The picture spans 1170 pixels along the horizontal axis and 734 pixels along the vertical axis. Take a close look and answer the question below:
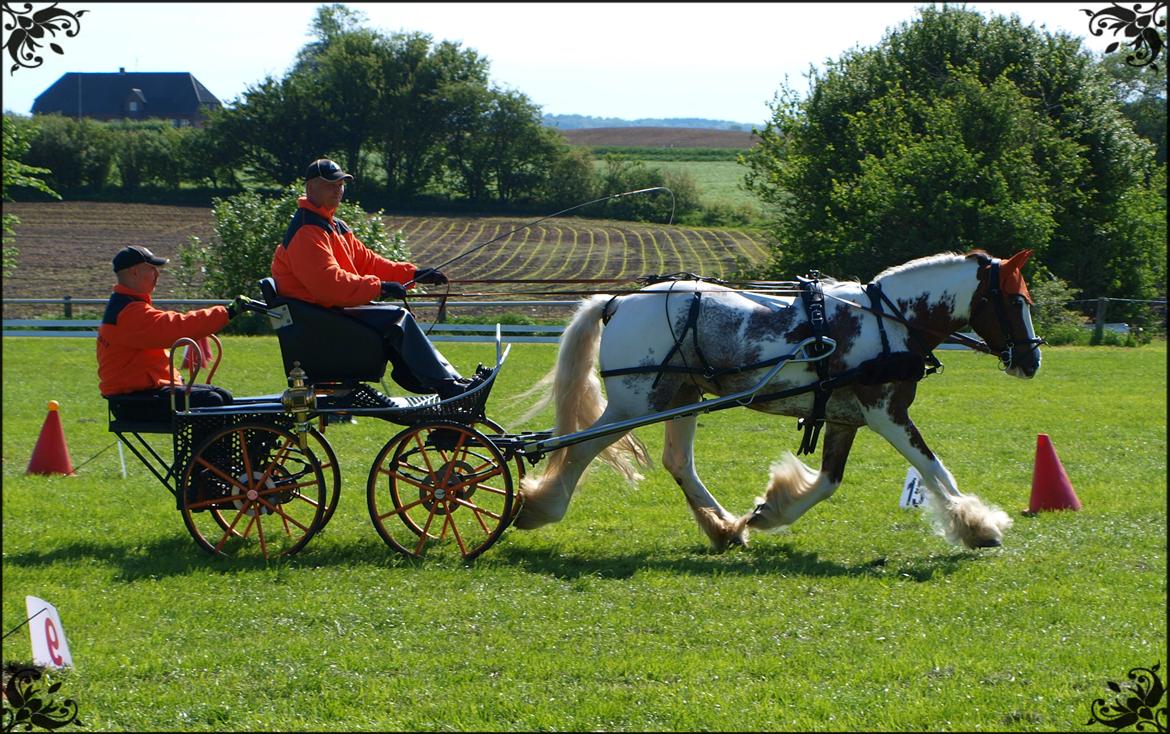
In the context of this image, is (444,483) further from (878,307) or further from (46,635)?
(878,307)

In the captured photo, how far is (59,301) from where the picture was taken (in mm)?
25609

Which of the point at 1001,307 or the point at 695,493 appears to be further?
the point at 695,493

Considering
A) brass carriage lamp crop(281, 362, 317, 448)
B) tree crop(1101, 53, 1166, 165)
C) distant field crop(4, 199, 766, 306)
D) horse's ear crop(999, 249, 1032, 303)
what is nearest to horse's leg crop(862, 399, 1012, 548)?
horse's ear crop(999, 249, 1032, 303)

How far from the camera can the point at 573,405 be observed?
7.51 metres

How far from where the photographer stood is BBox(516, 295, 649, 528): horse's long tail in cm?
730

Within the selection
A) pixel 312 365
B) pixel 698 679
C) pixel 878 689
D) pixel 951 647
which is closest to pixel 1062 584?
pixel 951 647

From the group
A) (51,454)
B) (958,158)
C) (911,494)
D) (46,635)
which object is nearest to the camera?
(46,635)

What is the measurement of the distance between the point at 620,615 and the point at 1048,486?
3.95m

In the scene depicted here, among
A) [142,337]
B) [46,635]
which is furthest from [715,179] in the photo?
[46,635]

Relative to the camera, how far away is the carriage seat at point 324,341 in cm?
677

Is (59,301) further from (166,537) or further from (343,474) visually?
(166,537)

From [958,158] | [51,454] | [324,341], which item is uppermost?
[958,158]

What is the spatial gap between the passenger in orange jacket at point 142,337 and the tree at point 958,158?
58.1ft

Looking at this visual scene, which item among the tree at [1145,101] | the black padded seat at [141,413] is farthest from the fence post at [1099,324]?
the black padded seat at [141,413]
